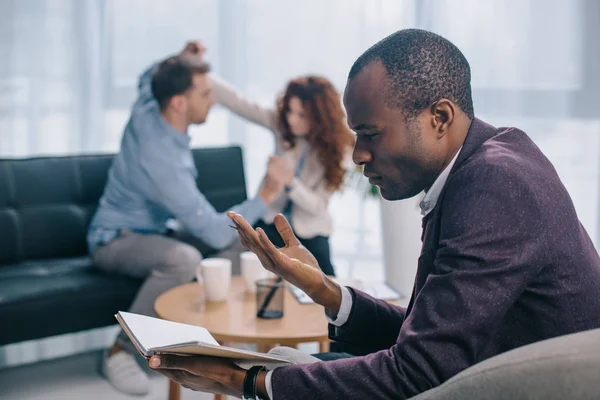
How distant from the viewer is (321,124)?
3.05 meters

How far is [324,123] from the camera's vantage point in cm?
304

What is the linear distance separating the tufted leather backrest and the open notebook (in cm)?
171

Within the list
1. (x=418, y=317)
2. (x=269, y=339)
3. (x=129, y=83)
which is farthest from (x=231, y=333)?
(x=129, y=83)

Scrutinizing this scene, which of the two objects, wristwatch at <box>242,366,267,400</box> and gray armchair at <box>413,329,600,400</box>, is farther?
wristwatch at <box>242,366,267,400</box>

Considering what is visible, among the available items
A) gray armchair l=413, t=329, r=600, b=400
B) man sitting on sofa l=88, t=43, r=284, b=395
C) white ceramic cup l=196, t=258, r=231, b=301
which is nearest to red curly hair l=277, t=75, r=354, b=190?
man sitting on sofa l=88, t=43, r=284, b=395

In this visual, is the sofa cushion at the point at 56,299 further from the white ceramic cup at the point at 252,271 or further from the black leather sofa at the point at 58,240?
the white ceramic cup at the point at 252,271

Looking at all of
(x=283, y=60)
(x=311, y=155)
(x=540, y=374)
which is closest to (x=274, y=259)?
(x=540, y=374)

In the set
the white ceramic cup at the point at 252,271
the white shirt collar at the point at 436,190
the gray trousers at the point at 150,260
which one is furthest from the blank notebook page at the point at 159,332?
the gray trousers at the point at 150,260

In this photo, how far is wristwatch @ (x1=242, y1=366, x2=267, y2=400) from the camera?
1199mm

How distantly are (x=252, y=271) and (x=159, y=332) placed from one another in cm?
95

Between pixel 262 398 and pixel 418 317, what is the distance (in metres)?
0.29

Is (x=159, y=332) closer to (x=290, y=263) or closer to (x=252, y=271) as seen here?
(x=290, y=263)

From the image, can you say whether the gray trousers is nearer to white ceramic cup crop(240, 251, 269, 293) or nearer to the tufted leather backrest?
the tufted leather backrest

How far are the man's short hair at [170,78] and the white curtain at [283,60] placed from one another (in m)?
1.31
